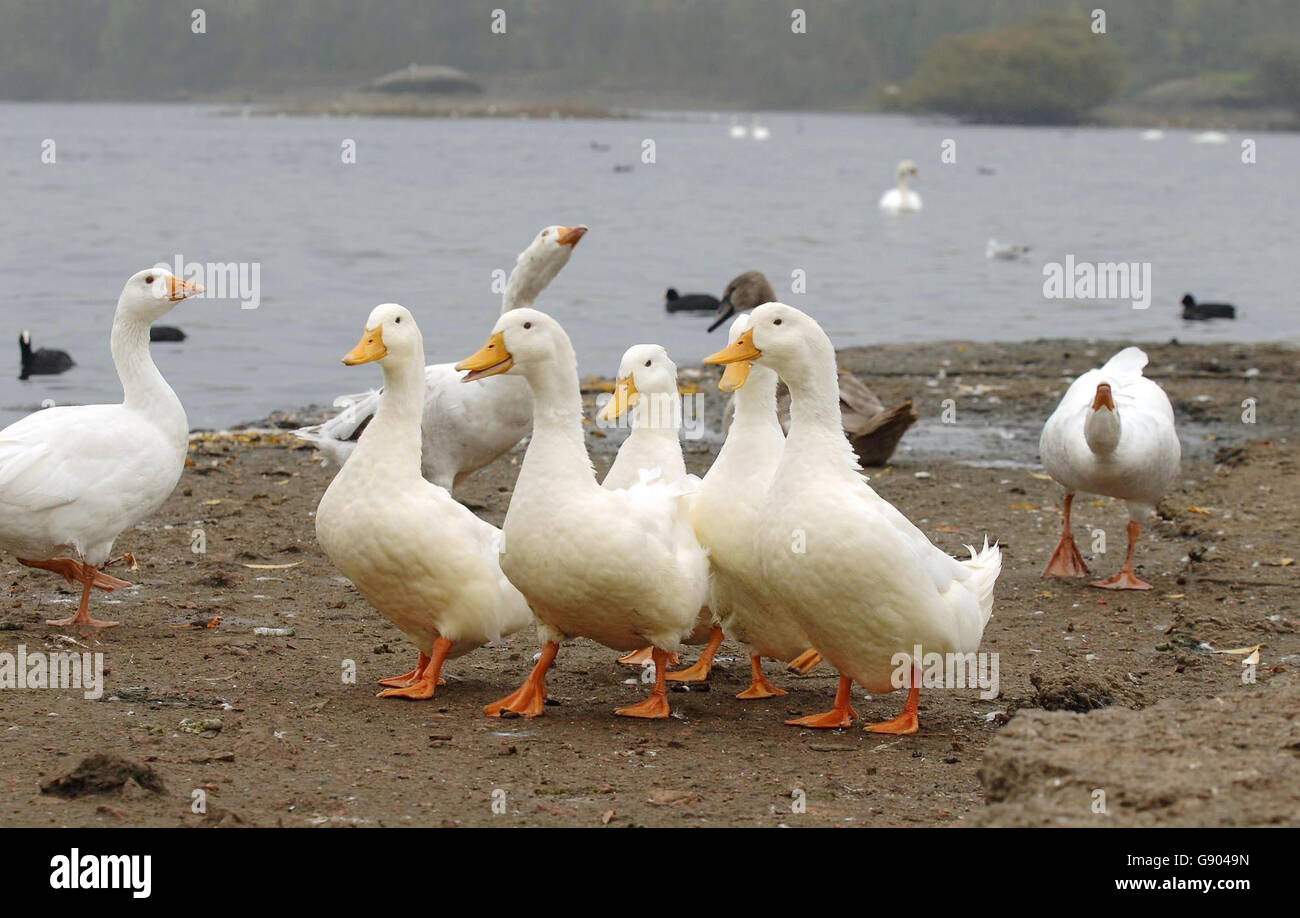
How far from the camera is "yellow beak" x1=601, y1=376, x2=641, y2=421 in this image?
662 centimetres

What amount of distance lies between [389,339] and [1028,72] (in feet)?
384

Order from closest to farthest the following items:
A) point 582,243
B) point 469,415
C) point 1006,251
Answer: point 469,415 < point 1006,251 < point 582,243

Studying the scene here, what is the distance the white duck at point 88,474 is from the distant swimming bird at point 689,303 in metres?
14.6

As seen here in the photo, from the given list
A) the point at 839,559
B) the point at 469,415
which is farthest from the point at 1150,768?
the point at 469,415

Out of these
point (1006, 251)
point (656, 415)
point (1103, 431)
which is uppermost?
point (1006, 251)

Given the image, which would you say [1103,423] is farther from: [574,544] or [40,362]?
[40,362]

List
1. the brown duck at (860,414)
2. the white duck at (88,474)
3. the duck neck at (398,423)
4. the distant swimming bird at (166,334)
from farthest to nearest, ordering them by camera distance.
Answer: the distant swimming bird at (166,334) → the brown duck at (860,414) → the white duck at (88,474) → the duck neck at (398,423)

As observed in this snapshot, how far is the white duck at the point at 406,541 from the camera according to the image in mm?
6246

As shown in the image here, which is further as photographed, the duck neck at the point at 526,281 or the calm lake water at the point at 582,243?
the calm lake water at the point at 582,243

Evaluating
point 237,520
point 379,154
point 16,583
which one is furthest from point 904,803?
point 379,154

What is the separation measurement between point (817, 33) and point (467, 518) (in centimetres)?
13204

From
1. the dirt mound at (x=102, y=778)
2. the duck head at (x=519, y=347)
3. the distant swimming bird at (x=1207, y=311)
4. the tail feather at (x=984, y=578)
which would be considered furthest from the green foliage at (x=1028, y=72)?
the dirt mound at (x=102, y=778)

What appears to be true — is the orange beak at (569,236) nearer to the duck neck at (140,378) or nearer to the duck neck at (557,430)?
the duck neck at (140,378)

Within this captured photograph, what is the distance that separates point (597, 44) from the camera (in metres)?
131
